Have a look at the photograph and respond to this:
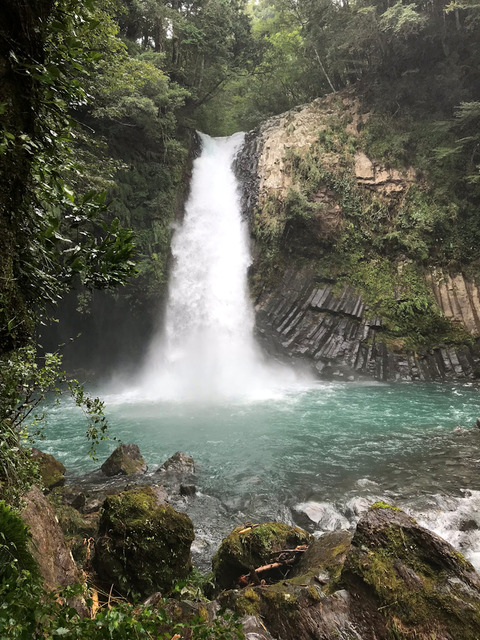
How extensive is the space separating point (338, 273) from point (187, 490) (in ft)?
41.6

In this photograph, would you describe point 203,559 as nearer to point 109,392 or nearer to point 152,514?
point 152,514

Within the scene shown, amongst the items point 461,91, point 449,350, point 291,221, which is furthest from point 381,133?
point 449,350

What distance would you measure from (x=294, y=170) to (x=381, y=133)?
4.85m

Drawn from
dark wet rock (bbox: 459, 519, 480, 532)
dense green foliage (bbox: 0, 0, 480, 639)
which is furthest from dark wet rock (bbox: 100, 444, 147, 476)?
dark wet rock (bbox: 459, 519, 480, 532)

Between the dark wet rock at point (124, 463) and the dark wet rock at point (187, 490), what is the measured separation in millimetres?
1419

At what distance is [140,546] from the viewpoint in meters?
3.93

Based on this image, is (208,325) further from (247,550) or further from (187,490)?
(247,550)

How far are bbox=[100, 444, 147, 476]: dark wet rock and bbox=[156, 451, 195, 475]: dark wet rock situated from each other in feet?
1.69

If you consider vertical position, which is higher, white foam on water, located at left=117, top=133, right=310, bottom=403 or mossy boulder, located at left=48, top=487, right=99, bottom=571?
white foam on water, located at left=117, top=133, right=310, bottom=403

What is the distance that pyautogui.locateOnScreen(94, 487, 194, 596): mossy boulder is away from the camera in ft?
12.5

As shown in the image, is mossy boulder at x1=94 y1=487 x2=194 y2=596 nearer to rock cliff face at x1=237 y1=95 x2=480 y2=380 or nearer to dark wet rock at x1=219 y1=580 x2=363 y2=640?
dark wet rock at x1=219 y1=580 x2=363 y2=640

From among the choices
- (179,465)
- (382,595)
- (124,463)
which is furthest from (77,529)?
(382,595)

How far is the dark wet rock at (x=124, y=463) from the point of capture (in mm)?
7730

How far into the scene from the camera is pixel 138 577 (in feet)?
12.5
